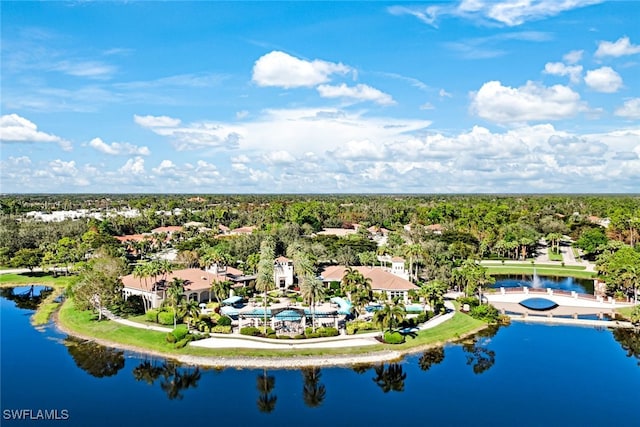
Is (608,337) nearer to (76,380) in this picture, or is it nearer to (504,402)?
(504,402)

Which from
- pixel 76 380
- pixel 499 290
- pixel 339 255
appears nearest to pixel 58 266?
pixel 339 255

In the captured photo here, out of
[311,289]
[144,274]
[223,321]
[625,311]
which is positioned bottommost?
[625,311]

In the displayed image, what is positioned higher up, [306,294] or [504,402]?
[306,294]

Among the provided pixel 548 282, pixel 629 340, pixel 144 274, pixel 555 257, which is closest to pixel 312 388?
pixel 144 274

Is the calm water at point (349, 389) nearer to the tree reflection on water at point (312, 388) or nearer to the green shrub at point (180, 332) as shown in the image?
the tree reflection on water at point (312, 388)

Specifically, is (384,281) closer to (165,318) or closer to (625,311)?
(165,318)

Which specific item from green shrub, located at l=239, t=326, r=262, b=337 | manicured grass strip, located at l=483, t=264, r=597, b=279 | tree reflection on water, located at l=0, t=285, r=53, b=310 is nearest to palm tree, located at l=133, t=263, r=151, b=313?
green shrub, located at l=239, t=326, r=262, b=337
